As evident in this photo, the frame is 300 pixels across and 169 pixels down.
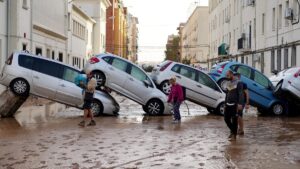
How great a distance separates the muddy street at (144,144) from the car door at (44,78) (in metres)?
0.95

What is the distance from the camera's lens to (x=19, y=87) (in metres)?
18.5

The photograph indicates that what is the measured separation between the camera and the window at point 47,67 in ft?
62.2

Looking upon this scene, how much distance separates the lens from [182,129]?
15922 mm

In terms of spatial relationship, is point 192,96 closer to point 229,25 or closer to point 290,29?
point 290,29

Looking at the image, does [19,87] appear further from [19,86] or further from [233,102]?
[233,102]

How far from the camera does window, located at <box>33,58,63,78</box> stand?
19.0m

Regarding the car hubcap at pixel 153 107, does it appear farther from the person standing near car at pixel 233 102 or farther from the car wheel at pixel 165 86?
the person standing near car at pixel 233 102

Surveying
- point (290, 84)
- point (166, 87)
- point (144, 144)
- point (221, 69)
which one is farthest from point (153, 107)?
point (144, 144)

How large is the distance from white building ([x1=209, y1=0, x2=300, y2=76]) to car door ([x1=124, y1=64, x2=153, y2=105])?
45.7ft

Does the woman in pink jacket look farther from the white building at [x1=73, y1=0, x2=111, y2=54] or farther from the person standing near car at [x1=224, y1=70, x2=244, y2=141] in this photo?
the white building at [x1=73, y1=0, x2=111, y2=54]

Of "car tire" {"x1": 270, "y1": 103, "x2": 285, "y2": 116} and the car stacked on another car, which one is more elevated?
the car stacked on another car

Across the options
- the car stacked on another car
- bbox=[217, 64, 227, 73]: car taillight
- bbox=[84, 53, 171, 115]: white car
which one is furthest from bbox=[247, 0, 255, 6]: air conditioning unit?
bbox=[84, 53, 171, 115]: white car

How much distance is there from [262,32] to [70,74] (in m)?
24.5

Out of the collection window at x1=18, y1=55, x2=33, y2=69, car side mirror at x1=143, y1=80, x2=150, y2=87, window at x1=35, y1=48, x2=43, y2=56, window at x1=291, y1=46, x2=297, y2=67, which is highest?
window at x1=35, y1=48, x2=43, y2=56
